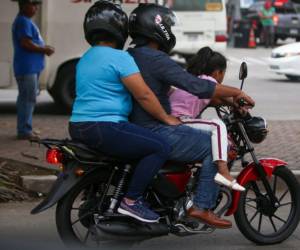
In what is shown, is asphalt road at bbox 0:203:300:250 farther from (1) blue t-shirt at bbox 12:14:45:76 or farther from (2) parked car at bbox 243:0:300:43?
(2) parked car at bbox 243:0:300:43

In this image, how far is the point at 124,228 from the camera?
16.9ft

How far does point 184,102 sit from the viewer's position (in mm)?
5516

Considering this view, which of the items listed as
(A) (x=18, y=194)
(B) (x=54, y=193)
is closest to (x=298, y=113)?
(A) (x=18, y=194)

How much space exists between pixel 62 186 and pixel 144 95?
0.78m

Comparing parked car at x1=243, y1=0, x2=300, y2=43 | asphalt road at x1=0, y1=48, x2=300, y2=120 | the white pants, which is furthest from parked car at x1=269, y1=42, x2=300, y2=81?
the white pants

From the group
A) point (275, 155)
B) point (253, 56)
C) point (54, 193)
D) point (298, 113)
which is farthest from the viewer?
point (253, 56)

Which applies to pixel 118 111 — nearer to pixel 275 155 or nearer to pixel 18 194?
pixel 18 194

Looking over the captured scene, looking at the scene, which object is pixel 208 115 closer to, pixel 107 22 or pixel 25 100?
pixel 25 100

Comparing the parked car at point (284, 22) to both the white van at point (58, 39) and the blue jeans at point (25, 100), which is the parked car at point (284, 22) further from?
the blue jeans at point (25, 100)

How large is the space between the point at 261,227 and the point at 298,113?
24.2ft

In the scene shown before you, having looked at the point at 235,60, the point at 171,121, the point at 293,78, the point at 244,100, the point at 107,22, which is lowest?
the point at 235,60

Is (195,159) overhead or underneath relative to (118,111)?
underneath

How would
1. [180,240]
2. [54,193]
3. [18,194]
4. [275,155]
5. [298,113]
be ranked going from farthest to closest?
[298,113]
[275,155]
[18,194]
[180,240]
[54,193]

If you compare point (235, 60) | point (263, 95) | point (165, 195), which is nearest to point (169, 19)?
point (165, 195)
